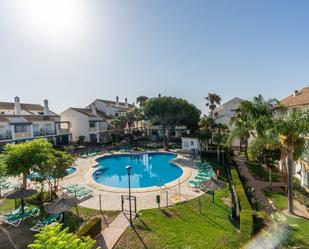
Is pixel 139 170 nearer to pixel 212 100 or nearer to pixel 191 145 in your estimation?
pixel 191 145

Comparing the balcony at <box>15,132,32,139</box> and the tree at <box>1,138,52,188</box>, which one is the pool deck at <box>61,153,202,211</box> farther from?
the balcony at <box>15,132,32,139</box>

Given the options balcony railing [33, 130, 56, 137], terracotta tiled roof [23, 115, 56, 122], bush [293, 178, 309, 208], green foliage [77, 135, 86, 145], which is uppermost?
terracotta tiled roof [23, 115, 56, 122]

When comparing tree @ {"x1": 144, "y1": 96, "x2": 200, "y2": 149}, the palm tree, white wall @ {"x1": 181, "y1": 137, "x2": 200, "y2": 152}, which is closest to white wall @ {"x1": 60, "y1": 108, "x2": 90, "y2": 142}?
tree @ {"x1": 144, "y1": 96, "x2": 200, "y2": 149}

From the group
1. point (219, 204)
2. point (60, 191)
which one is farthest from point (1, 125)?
point (219, 204)

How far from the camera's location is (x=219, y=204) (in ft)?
53.8

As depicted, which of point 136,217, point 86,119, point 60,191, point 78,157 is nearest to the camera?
point 136,217

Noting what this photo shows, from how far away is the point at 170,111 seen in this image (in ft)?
141

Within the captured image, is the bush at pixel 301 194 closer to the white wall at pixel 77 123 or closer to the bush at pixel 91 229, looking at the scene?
the bush at pixel 91 229

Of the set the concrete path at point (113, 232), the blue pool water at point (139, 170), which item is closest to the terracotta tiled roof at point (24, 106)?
the blue pool water at point (139, 170)

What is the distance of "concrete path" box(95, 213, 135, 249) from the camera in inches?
452

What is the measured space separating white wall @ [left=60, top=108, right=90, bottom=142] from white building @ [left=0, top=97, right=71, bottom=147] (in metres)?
1.52

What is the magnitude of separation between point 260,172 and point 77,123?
A: 39378 mm

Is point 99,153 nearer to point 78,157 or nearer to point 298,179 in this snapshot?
point 78,157

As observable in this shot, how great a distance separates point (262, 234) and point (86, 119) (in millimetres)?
43611
